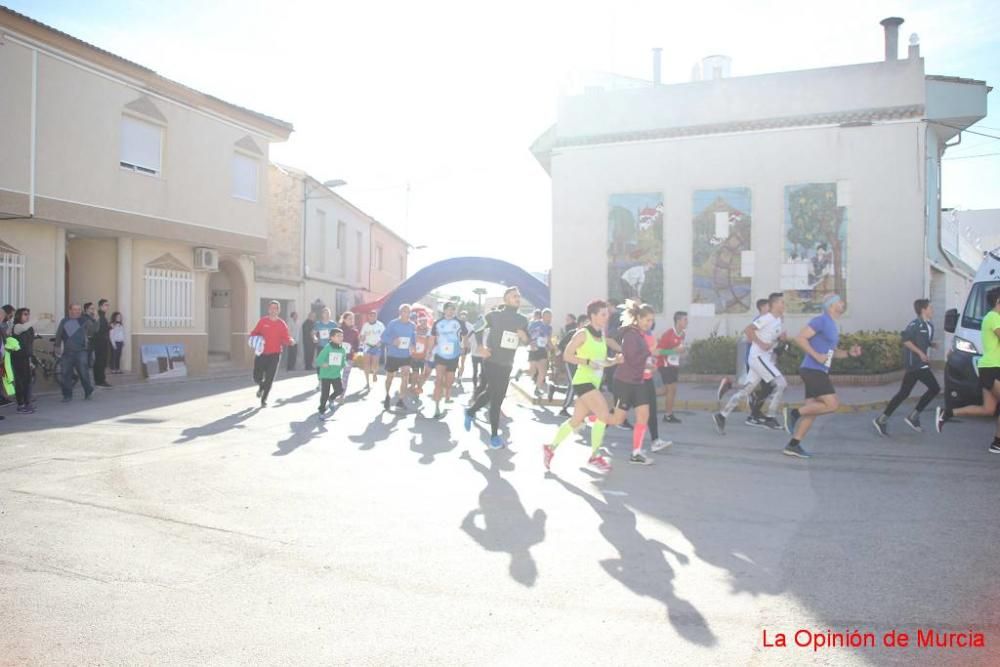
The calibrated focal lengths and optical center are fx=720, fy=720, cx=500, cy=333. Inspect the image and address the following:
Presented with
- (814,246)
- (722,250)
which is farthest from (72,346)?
(814,246)

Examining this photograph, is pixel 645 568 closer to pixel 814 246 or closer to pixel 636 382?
pixel 636 382

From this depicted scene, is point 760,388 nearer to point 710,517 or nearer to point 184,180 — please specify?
point 710,517

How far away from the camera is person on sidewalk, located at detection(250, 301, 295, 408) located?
12.6 metres

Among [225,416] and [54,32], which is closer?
[225,416]

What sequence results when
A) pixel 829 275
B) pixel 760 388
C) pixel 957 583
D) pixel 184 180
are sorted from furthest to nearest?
pixel 184 180
pixel 829 275
pixel 760 388
pixel 957 583

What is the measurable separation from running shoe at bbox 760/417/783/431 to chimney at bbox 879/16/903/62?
13.0 meters

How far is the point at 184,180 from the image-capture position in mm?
18891

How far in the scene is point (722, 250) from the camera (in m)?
18.2

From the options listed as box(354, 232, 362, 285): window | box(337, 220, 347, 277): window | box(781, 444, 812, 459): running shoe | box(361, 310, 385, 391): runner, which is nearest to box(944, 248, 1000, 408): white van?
box(781, 444, 812, 459): running shoe

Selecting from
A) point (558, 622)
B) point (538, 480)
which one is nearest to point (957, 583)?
point (558, 622)

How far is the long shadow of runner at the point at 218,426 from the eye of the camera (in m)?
9.45

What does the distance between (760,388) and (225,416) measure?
8.28 meters

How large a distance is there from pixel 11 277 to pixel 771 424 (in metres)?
14.9

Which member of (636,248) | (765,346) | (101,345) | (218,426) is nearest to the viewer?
(765,346)
